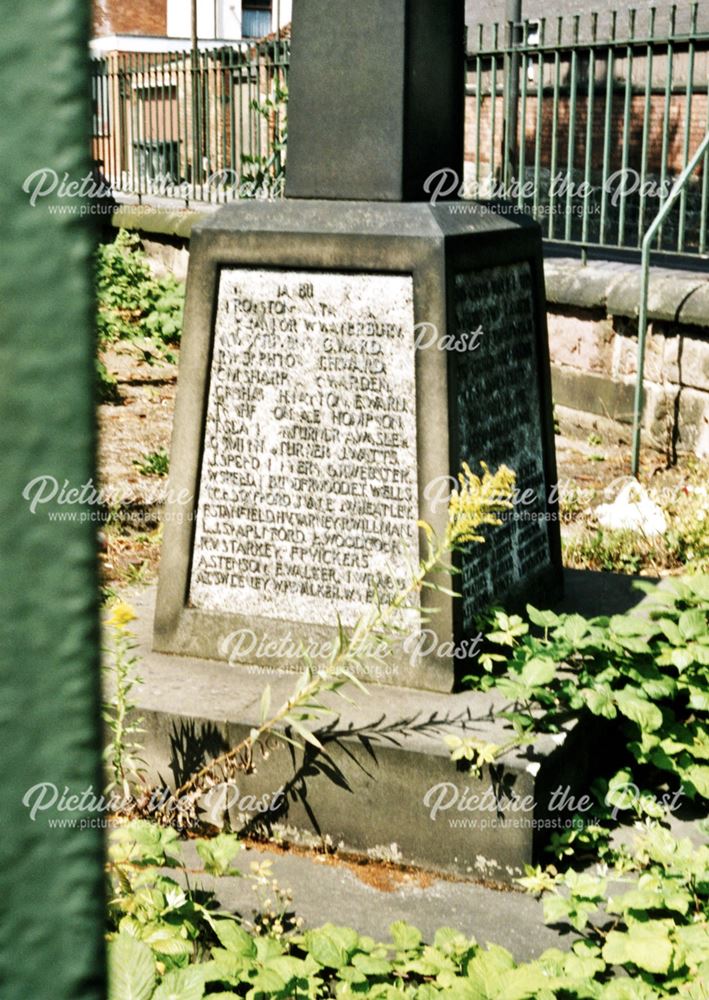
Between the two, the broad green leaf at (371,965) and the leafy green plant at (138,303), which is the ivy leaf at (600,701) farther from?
the leafy green plant at (138,303)

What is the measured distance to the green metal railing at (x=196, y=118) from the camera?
11.5 m

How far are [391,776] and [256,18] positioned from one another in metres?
36.5

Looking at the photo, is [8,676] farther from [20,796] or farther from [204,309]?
[204,309]

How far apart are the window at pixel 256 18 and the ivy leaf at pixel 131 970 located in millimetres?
36858

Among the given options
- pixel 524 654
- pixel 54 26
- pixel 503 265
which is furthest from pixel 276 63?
pixel 54 26

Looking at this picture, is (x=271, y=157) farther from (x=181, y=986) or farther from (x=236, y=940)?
(x=181, y=986)

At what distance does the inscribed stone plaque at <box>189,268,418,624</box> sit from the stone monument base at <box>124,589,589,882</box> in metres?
0.35

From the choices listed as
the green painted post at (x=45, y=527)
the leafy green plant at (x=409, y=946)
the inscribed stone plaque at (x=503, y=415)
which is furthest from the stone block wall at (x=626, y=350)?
the green painted post at (x=45, y=527)

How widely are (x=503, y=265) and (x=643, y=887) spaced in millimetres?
1933

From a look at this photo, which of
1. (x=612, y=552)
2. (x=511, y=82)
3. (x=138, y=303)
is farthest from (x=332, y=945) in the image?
(x=138, y=303)

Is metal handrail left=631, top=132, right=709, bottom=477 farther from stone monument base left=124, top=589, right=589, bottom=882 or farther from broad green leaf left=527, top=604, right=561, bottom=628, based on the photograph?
stone monument base left=124, top=589, right=589, bottom=882

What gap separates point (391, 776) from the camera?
335 cm

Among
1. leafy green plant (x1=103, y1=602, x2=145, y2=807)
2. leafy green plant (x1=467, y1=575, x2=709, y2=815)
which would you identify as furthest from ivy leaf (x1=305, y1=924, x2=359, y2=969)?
leafy green plant (x1=467, y1=575, x2=709, y2=815)

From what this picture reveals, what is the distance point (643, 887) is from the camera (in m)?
2.97
